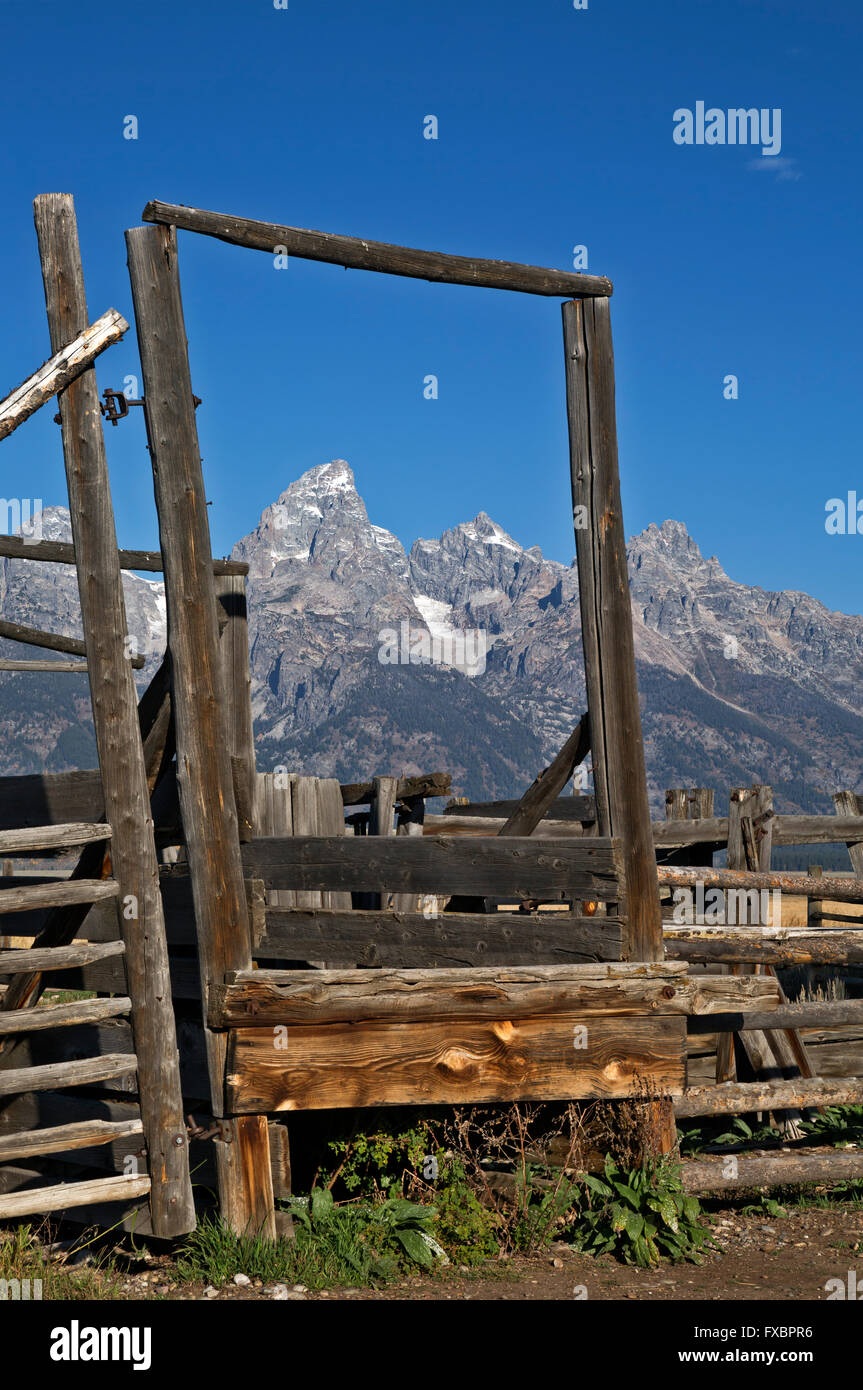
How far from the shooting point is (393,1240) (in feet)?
18.7

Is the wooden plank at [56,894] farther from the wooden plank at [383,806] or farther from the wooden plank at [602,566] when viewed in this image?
the wooden plank at [383,806]

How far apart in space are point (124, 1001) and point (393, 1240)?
166cm

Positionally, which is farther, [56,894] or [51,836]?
[51,836]

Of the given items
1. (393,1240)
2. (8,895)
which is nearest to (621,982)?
(393,1240)

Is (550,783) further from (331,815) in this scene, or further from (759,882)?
(331,815)

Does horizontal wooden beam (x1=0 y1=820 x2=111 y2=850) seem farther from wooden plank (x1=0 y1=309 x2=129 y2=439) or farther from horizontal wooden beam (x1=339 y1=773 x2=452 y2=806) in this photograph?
horizontal wooden beam (x1=339 y1=773 x2=452 y2=806)

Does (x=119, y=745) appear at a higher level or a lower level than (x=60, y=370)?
lower

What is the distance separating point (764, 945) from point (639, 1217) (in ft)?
6.76

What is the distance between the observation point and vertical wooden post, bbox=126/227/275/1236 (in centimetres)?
580

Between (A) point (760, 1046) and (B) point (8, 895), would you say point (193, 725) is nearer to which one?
(B) point (8, 895)

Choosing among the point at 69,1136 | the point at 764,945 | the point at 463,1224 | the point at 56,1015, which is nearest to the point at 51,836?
the point at 56,1015

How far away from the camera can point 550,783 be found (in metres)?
6.55

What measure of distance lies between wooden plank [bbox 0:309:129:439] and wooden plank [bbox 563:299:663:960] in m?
2.32

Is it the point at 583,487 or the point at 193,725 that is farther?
the point at 583,487
